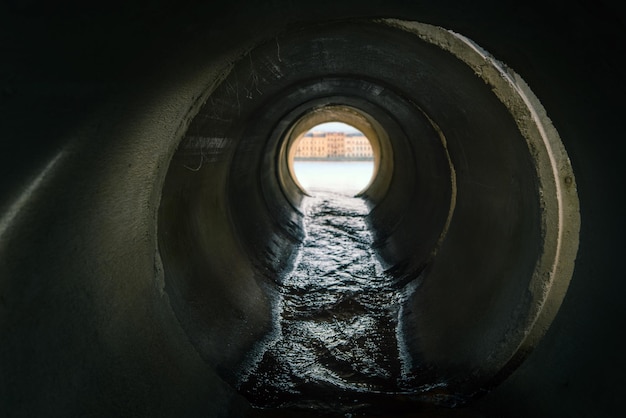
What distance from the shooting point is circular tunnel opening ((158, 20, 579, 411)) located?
319 cm

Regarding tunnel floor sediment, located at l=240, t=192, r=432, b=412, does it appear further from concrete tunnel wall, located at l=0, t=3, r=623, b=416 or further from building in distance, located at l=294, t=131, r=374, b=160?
building in distance, located at l=294, t=131, r=374, b=160

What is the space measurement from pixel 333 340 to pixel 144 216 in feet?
9.14

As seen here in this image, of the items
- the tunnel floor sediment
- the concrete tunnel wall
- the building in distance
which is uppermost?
the building in distance

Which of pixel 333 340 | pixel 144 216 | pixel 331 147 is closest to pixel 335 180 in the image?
pixel 333 340

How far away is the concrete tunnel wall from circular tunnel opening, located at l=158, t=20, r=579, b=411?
0.29 feet

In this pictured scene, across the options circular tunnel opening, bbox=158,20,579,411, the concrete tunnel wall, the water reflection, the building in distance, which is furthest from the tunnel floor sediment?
the building in distance

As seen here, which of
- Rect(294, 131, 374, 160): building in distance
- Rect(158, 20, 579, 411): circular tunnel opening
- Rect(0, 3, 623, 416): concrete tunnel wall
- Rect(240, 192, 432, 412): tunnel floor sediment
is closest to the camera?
Rect(0, 3, 623, 416): concrete tunnel wall

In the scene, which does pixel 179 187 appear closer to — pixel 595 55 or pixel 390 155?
pixel 595 55

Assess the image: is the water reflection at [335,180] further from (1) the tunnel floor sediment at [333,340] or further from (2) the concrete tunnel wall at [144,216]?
(2) the concrete tunnel wall at [144,216]

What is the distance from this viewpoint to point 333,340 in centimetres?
512

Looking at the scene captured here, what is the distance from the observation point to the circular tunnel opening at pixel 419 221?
125 inches

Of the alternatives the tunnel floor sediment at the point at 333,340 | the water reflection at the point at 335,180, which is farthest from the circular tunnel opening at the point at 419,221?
the water reflection at the point at 335,180

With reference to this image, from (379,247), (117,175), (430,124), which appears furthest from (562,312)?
(379,247)

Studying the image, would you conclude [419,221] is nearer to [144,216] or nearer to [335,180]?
[144,216]
